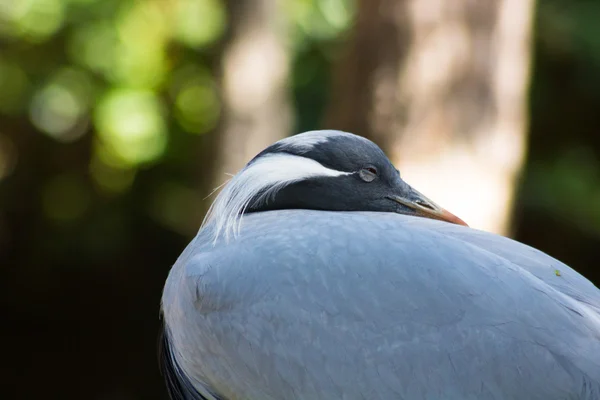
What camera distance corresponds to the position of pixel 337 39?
25.0ft

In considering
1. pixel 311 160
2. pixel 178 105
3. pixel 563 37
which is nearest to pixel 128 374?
pixel 178 105

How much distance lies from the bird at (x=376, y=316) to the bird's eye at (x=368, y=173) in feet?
1.15

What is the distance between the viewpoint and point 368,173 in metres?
2.94

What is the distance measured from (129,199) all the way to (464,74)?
5.03m

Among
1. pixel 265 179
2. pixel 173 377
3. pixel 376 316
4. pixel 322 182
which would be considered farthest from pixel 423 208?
pixel 173 377

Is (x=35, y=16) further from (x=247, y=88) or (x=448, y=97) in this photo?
(x=448, y=97)

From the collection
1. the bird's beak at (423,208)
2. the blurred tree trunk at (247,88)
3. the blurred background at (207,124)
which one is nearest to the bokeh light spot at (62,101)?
the blurred background at (207,124)

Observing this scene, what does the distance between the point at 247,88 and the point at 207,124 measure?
1432mm

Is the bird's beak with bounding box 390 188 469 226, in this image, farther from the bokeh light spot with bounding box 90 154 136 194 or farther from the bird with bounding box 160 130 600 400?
the bokeh light spot with bounding box 90 154 136 194

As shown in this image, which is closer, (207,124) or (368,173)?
Result: (368,173)

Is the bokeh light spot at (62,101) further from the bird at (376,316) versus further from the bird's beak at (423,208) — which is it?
the bird at (376,316)

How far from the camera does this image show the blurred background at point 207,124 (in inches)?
168

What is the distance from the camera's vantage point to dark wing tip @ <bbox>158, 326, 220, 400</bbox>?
259 centimetres

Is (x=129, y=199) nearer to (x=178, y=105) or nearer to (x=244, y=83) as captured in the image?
(x=178, y=105)
